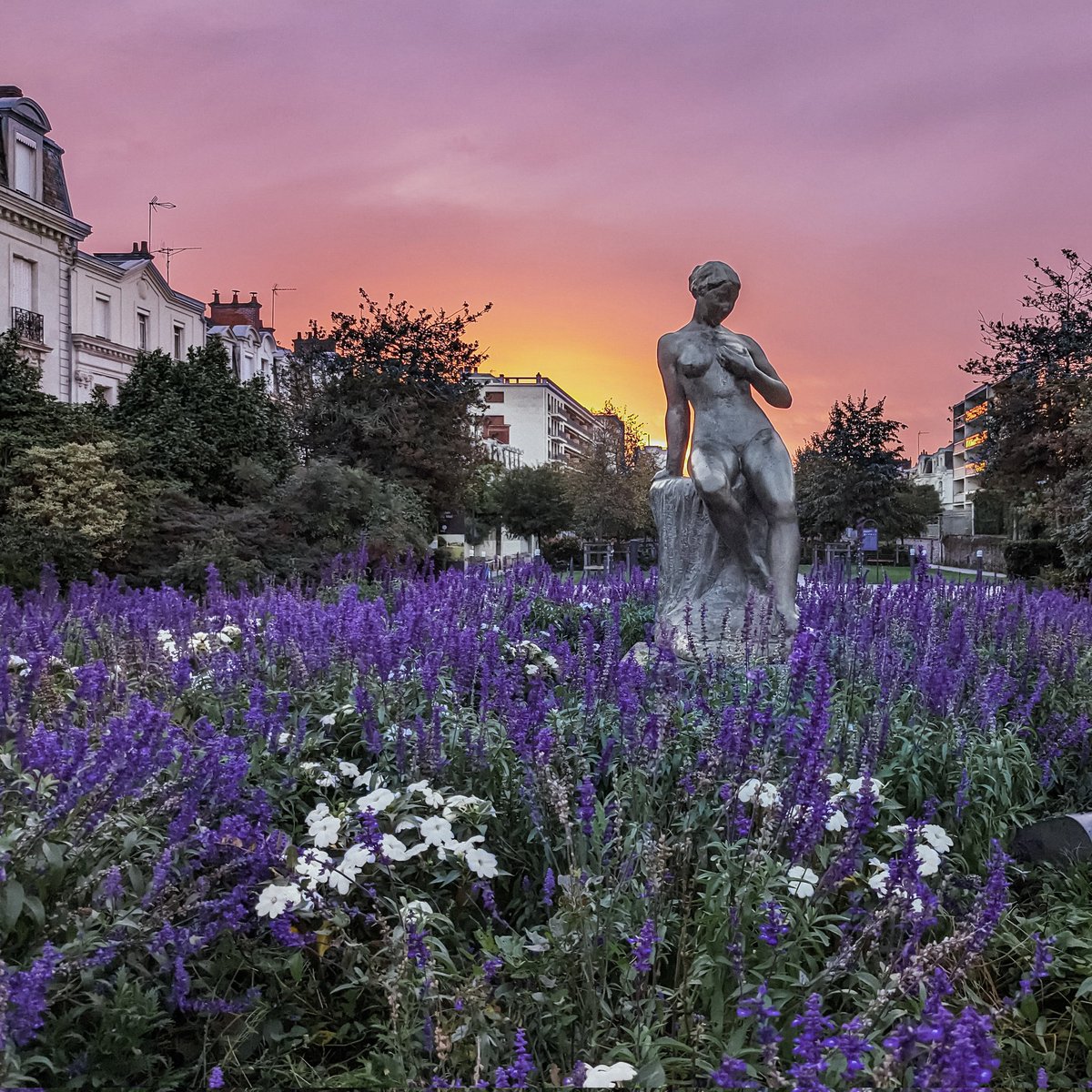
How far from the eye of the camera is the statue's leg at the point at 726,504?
6641 mm

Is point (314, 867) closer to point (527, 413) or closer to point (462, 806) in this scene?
point (462, 806)

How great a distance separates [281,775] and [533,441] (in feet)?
329

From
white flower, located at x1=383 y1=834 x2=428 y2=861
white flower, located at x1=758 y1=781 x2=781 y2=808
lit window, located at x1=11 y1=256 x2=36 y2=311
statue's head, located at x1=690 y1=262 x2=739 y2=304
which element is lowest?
white flower, located at x1=383 y1=834 x2=428 y2=861

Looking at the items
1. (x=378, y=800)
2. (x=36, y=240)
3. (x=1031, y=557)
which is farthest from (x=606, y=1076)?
(x=36, y=240)

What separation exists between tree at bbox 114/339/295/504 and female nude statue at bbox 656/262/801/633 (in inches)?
621

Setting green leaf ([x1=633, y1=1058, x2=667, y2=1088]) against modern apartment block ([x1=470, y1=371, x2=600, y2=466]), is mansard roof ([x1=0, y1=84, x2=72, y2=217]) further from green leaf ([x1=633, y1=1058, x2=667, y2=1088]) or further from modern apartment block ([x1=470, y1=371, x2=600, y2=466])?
modern apartment block ([x1=470, y1=371, x2=600, y2=466])

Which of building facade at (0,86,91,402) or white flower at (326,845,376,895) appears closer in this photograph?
white flower at (326,845,376,895)

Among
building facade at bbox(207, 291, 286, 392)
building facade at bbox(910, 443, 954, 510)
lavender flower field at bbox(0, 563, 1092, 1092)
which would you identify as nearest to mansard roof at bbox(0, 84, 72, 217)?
building facade at bbox(207, 291, 286, 392)

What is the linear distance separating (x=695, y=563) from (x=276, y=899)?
15.8 feet

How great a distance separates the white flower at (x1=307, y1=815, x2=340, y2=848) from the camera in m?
2.92

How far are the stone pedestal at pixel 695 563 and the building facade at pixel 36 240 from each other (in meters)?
24.3

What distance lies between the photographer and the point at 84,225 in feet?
97.2

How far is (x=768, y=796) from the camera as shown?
3.00 metres

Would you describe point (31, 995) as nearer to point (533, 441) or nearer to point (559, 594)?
point (559, 594)
